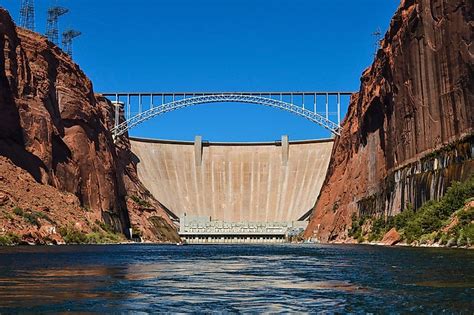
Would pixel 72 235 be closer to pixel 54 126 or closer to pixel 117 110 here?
pixel 54 126

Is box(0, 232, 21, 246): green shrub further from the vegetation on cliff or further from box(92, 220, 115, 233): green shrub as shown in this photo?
the vegetation on cliff

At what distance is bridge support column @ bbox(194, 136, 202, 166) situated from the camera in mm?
171250

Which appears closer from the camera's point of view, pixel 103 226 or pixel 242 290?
pixel 242 290

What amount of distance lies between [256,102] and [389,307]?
376ft

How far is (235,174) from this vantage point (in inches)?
6713

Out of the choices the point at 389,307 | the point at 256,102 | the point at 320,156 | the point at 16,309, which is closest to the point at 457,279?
the point at 389,307

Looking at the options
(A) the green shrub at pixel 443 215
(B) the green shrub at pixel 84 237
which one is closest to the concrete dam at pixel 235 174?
(B) the green shrub at pixel 84 237

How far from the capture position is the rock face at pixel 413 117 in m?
68.3

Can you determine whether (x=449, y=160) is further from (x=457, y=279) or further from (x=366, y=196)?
(x=457, y=279)

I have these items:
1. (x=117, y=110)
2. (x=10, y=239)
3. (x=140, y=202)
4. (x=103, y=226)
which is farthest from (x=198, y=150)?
(x=10, y=239)

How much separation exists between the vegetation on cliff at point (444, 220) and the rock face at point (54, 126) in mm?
45030

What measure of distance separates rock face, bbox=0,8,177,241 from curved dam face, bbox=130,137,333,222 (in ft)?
155

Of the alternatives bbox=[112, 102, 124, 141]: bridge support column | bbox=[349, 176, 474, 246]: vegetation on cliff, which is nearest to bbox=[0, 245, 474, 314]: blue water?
bbox=[349, 176, 474, 246]: vegetation on cliff

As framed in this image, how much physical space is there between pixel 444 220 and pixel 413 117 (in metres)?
24.2
